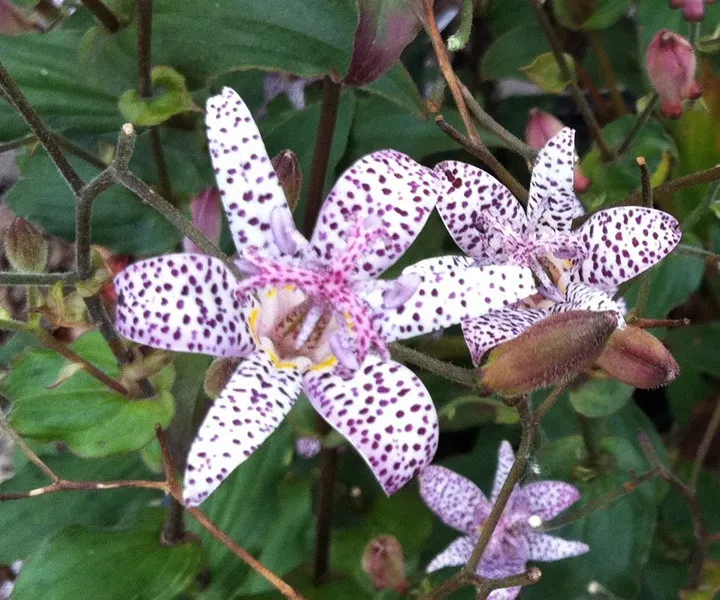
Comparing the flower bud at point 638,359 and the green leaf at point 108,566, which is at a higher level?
the flower bud at point 638,359

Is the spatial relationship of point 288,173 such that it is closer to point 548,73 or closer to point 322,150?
point 322,150

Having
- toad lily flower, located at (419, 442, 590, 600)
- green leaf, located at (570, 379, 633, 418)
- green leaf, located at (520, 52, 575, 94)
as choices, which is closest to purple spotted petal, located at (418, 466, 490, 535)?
toad lily flower, located at (419, 442, 590, 600)

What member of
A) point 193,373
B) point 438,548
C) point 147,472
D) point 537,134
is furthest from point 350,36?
point 438,548

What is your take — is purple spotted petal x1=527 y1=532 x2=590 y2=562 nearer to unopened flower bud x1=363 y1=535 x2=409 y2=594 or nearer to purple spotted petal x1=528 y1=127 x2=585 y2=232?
unopened flower bud x1=363 y1=535 x2=409 y2=594

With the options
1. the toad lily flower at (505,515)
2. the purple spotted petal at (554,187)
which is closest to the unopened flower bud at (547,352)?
the purple spotted petal at (554,187)

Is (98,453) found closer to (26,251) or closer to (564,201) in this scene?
(26,251)

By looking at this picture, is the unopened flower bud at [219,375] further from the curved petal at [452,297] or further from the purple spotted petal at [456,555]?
the purple spotted petal at [456,555]
